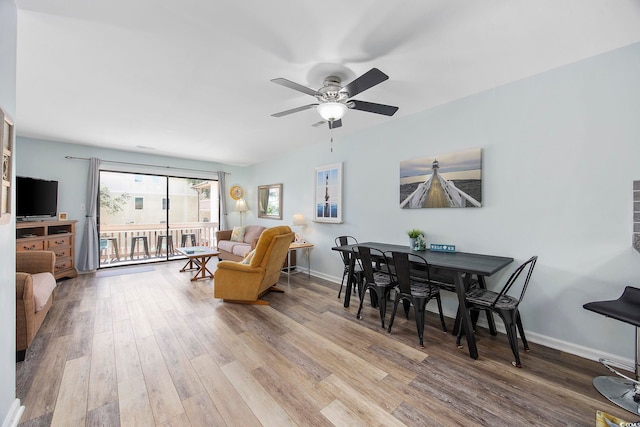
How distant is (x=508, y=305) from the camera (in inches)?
84.0

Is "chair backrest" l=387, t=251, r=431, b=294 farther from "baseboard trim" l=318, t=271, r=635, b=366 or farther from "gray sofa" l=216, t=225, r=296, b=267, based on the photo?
"gray sofa" l=216, t=225, r=296, b=267

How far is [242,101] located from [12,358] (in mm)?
2793

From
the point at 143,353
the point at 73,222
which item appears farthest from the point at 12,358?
the point at 73,222

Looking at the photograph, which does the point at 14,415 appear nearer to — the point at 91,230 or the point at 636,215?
the point at 91,230

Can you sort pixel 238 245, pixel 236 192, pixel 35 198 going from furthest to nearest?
pixel 236 192, pixel 238 245, pixel 35 198

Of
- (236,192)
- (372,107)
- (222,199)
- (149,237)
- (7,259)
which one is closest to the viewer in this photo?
(7,259)

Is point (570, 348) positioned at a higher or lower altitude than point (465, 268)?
lower

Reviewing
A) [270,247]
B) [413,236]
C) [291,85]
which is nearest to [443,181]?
[413,236]

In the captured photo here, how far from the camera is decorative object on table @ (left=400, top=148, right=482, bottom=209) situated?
9.12 ft

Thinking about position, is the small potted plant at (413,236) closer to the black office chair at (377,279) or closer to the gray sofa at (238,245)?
the black office chair at (377,279)

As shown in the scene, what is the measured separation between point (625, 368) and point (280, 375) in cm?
272

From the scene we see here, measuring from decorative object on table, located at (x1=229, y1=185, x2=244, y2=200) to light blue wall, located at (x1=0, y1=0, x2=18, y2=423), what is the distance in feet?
17.3

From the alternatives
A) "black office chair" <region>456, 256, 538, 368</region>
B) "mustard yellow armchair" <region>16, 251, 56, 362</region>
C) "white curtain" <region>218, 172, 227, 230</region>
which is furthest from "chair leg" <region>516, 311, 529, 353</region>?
"white curtain" <region>218, 172, 227, 230</region>

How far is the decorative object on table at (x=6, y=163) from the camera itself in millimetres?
1287
